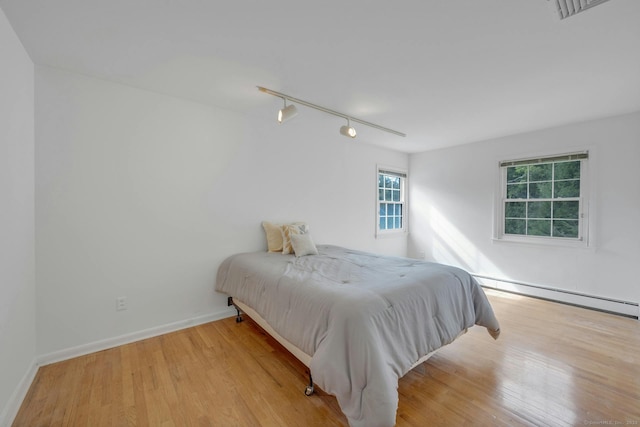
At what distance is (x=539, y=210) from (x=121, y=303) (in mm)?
5410

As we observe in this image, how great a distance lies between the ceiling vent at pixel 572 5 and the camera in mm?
1400

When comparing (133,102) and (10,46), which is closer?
(10,46)

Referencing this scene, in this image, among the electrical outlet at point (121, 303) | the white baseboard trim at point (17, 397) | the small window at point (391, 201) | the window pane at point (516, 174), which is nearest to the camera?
the white baseboard trim at point (17, 397)

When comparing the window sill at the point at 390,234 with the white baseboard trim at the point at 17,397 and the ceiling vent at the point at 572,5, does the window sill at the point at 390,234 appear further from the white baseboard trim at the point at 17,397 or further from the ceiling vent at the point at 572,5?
the white baseboard trim at the point at 17,397

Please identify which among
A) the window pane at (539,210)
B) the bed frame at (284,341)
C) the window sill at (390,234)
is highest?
the window pane at (539,210)

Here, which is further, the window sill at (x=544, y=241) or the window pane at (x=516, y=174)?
the window pane at (x=516, y=174)

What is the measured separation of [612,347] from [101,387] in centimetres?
428

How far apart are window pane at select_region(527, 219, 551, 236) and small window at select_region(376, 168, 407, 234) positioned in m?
2.06

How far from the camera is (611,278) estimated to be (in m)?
3.17

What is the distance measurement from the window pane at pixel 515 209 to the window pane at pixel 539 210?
0.20ft

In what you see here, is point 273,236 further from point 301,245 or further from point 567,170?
point 567,170

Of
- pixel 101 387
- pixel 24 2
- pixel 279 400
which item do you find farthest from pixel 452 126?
pixel 101 387

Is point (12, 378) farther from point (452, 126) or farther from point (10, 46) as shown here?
point (452, 126)

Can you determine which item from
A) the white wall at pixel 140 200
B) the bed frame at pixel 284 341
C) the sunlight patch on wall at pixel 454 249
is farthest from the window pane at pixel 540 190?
the white wall at pixel 140 200
